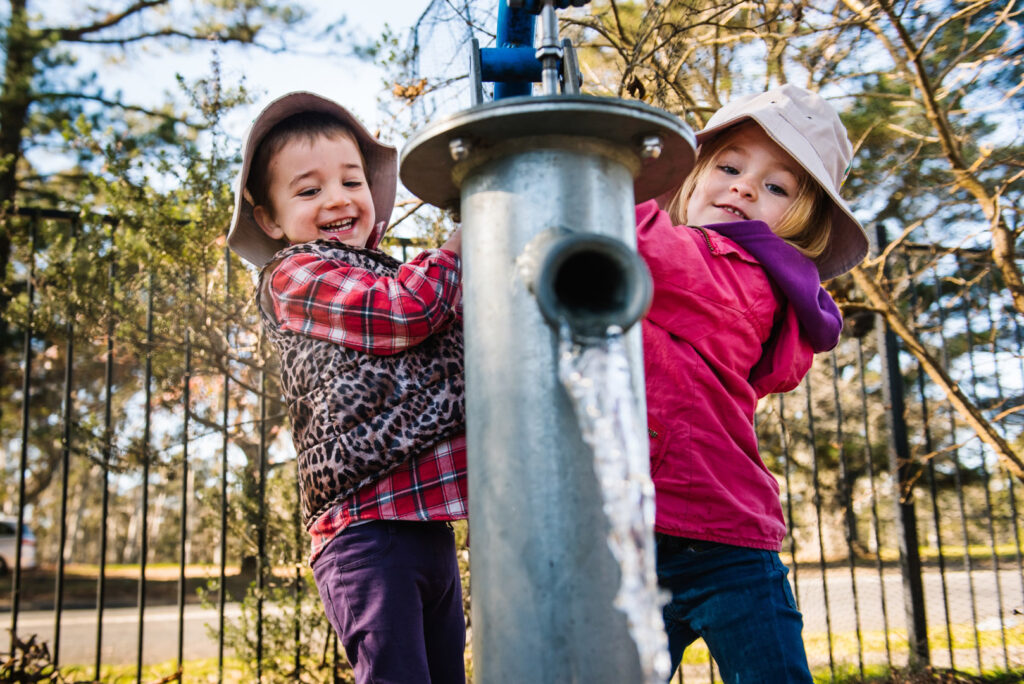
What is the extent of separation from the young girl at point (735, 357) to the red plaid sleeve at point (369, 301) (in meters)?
0.40

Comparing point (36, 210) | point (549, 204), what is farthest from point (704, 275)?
point (36, 210)

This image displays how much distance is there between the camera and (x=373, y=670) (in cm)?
134

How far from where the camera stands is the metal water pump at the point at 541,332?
3.27 ft

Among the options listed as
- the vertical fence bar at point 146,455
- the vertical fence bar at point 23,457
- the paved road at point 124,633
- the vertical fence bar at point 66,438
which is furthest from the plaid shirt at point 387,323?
the paved road at point 124,633

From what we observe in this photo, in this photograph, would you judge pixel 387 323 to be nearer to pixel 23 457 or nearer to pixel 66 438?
pixel 66 438

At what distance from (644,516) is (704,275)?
0.61 m

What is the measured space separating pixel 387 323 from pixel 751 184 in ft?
2.91

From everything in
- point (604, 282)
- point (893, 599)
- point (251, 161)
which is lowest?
point (893, 599)

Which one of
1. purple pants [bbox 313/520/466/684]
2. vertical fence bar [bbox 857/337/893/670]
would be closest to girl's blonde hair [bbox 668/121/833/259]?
purple pants [bbox 313/520/466/684]

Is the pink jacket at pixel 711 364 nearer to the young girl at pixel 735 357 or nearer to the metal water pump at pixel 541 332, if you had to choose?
the young girl at pixel 735 357

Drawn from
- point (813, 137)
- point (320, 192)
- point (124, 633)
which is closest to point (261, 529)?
point (320, 192)

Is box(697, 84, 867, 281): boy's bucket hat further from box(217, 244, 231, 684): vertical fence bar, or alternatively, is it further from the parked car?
the parked car

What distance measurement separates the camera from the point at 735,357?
62.2 inches

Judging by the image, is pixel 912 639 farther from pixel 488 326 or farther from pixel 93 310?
pixel 93 310
